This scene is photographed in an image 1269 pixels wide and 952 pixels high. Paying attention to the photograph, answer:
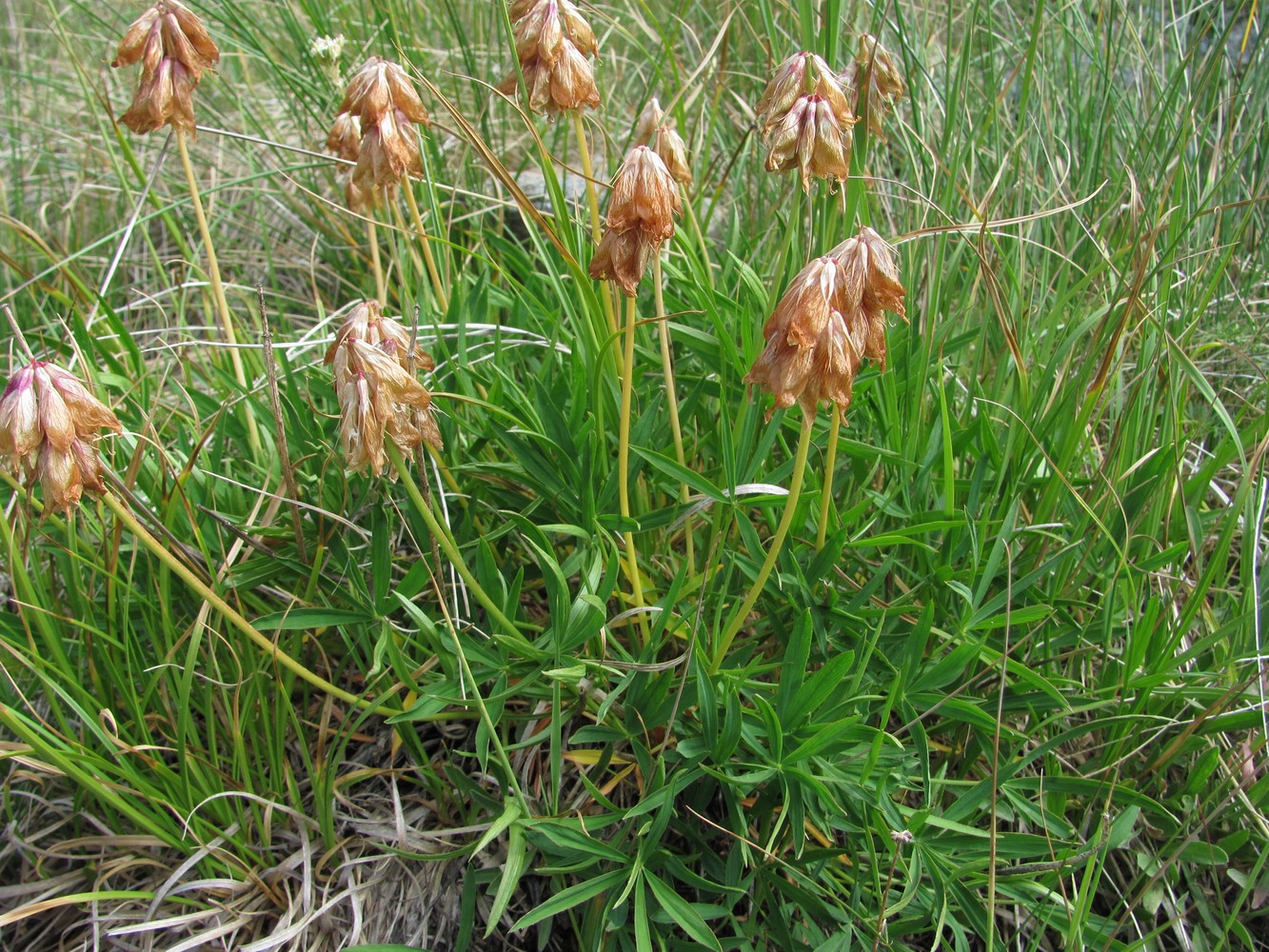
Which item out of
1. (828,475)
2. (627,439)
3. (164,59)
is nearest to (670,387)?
(627,439)

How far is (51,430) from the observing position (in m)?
1.17

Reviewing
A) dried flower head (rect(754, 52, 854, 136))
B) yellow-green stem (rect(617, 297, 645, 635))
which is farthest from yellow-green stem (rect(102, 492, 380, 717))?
dried flower head (rect(754, 52, 854, 136))

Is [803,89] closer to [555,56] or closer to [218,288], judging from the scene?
[555,56]

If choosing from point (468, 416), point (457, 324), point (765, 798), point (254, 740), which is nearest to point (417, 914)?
point (254, 740)

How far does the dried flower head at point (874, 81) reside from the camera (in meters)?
1.63

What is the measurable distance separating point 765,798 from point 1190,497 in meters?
1.03

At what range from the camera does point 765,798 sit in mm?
1518

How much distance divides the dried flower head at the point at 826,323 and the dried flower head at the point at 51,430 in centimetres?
84

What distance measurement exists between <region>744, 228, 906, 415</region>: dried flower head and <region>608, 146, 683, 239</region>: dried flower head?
21 centimetres

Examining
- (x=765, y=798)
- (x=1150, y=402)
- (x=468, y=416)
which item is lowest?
(x=765, y=798)

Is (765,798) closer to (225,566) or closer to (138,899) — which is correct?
(225,566)

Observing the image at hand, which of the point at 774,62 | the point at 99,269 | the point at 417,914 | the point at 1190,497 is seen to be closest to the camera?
the point at 417,914

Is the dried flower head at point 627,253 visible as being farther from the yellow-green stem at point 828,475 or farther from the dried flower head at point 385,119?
the dried flower head at point 385,119

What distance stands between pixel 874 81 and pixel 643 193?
66cm
